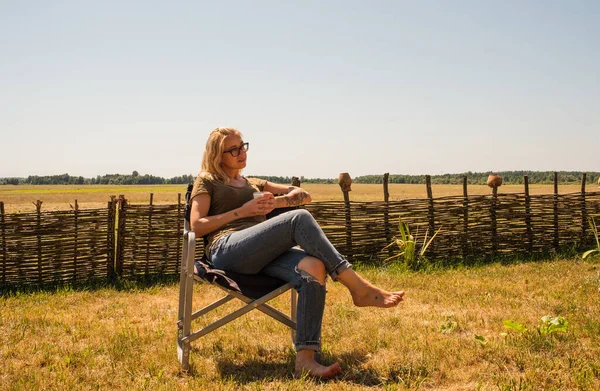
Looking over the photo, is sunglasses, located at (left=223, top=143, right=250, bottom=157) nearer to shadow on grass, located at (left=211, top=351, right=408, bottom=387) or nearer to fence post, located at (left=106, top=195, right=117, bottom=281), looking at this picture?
shadow on grass, located at (left=211, top=351, right=408, bottom=387)

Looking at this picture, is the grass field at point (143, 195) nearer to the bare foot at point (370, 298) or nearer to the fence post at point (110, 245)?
the fence post at point (110, 245)

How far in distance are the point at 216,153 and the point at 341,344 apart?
4.30 ft

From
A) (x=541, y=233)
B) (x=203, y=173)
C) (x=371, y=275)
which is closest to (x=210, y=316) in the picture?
(x=203, y=173)

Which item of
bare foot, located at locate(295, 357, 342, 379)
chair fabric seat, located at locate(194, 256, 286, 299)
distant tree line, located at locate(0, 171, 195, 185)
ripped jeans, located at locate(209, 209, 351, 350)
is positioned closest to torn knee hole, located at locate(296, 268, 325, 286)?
ripped jeans, located at locate(209, 209, 351, 350)

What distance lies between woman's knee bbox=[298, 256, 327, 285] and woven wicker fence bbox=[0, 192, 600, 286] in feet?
10.2

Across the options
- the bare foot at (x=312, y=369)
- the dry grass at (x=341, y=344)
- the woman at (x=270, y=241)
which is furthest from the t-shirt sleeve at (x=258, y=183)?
the bare foot at (x=312, y=369)

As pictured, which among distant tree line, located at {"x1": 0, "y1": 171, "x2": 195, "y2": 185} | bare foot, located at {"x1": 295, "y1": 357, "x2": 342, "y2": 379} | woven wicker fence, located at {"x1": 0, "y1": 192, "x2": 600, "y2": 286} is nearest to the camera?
bare foot, located at {"x1": 295, "y1": 357, "x2": 342, "y2": 379}

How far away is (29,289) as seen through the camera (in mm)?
5012

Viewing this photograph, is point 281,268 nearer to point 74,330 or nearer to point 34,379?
point 34,379

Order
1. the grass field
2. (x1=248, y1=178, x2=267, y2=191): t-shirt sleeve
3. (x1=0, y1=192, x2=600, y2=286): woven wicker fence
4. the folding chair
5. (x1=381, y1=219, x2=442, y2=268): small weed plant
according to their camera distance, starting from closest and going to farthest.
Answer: the folding chair < (x1=248, y1=178, x2=267, y2=191): t-shirt sleeve < (x1=0, y1=192, x2=600, y2=286): woven wicker fence < (x1=381, y1=219, x2=442, y2=268): small weed plant < the grass field

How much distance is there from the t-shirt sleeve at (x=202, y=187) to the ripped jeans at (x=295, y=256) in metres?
0.33

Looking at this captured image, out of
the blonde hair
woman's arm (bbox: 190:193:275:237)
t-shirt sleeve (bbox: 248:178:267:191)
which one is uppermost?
the blonde hair

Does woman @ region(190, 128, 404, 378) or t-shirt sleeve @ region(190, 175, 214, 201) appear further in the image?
t-shirt sleeve @ region(190, 175, 214, 201)

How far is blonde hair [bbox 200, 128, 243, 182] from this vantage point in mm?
2939
